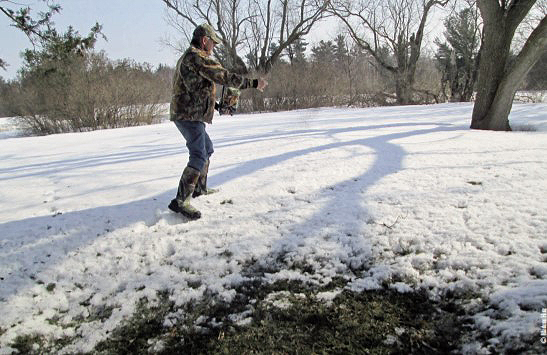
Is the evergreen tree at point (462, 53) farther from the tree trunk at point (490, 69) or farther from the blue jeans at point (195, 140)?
the blue jeans at point (195, 140)

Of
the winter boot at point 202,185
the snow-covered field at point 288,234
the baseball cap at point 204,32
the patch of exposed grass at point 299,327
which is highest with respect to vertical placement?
the baseball cap at point 204,32

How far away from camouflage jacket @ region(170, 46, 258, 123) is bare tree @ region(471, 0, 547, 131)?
234 inches

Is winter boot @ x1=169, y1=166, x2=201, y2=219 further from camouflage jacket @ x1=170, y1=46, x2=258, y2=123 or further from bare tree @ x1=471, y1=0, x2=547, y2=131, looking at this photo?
bare tree @ x1=471, y1=0, x2=547, y2=131

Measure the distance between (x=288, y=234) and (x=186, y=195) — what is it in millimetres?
1063

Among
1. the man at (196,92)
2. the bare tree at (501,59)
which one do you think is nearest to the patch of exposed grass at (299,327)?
the man at (196,92)

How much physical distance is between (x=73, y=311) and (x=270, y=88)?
68.6ft

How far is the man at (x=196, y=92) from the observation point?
9.17 feet

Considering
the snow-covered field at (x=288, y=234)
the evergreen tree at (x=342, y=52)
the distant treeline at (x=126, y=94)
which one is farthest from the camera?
the evergreen tree at (x=342, y=52)

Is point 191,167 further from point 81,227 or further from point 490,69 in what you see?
point 490,69

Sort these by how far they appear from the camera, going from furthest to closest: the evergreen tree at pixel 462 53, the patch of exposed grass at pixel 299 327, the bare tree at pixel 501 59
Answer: the evergreen tree at pixel 462 53 → the bare tree at pixel 501 59 → the patch of exposed grass at pixel 299 327

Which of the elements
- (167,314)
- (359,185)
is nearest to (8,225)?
(167,314)

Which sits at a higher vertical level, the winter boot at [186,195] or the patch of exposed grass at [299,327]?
the winter boot at [186,195]

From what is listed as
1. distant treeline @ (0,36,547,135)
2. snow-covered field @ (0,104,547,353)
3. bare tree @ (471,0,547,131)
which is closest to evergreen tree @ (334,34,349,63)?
distant treeline @ (0,36,547,135)

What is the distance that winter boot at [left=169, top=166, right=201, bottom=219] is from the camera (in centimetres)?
300
